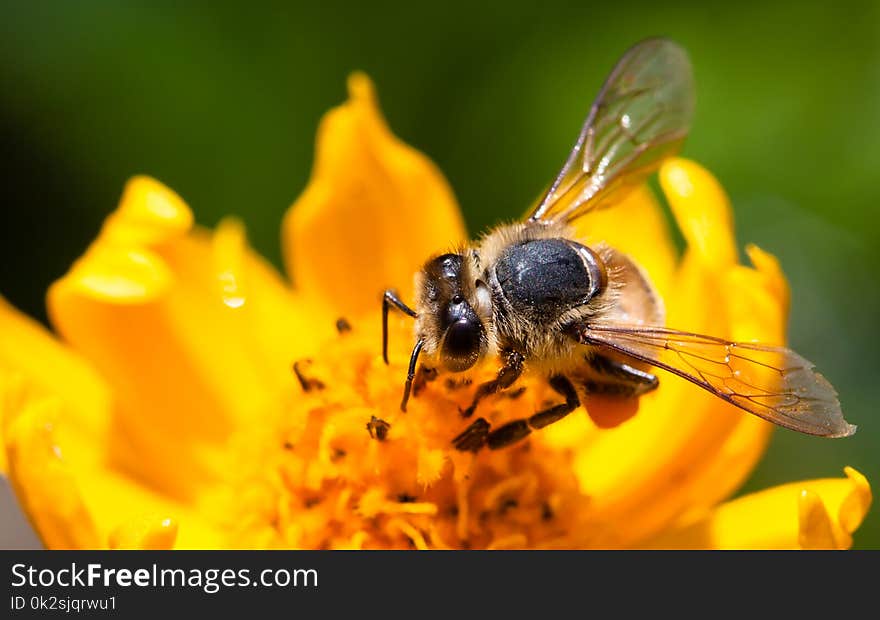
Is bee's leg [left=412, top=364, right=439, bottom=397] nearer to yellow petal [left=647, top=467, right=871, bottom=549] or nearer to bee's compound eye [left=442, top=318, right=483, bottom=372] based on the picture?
bee's compound eye [left=442, top=318, right=483, bottom=372]

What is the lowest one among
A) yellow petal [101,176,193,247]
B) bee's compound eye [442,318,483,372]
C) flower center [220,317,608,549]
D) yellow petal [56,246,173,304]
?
flower center [220,317,608,549]

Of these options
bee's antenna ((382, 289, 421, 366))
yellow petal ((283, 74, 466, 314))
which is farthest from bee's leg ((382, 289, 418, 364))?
yellow petal ((283, 74, 466, 314))

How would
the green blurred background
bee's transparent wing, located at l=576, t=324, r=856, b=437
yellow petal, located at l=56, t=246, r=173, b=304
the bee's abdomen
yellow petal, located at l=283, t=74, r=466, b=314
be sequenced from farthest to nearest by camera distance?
1. the green blurred background
2. yellow petal, located at l=283, t=74, r=466, b=314
3. yellow petal, located at l=56, t=246, r=173, b=304
4. the bee's abdomen
5. bee's transparent wing, located at l=576, t=324, r=856, b=437

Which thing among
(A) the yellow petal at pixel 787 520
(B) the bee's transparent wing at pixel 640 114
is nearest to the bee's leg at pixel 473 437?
(A) the yellow petal at pixel 787 520

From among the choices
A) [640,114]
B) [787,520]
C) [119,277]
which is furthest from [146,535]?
[640,114]

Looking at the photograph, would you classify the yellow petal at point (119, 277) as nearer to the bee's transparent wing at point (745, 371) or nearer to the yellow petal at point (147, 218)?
the yellow petal at point (147, 218)
